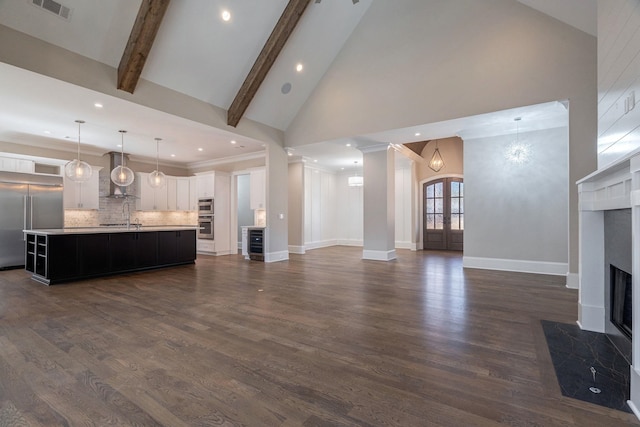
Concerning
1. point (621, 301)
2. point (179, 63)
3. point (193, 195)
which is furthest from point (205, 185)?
point (621, 301)

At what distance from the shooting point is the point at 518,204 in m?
6.14

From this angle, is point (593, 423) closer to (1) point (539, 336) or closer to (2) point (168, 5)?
(1) point (539, 336)

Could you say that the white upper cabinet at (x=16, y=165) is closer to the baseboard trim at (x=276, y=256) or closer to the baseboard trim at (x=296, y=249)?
the baseboard trim at (x=276, y=256)

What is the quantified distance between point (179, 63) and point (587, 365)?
6.40 meters

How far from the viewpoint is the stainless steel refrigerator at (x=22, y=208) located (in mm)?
6512

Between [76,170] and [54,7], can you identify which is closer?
[54,7]

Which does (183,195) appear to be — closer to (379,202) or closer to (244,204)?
(244,204)

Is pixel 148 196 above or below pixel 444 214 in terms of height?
above

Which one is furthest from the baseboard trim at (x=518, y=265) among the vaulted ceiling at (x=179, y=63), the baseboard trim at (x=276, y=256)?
the baseboard trim at (x=276, y=256)

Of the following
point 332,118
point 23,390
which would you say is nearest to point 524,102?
point 332,118

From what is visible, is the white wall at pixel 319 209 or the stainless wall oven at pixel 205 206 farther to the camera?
the white wall at pixel 319 209

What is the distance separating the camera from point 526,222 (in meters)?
6.07

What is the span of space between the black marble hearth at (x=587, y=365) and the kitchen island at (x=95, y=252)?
6856mm

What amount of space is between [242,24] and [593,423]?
6259 mm
